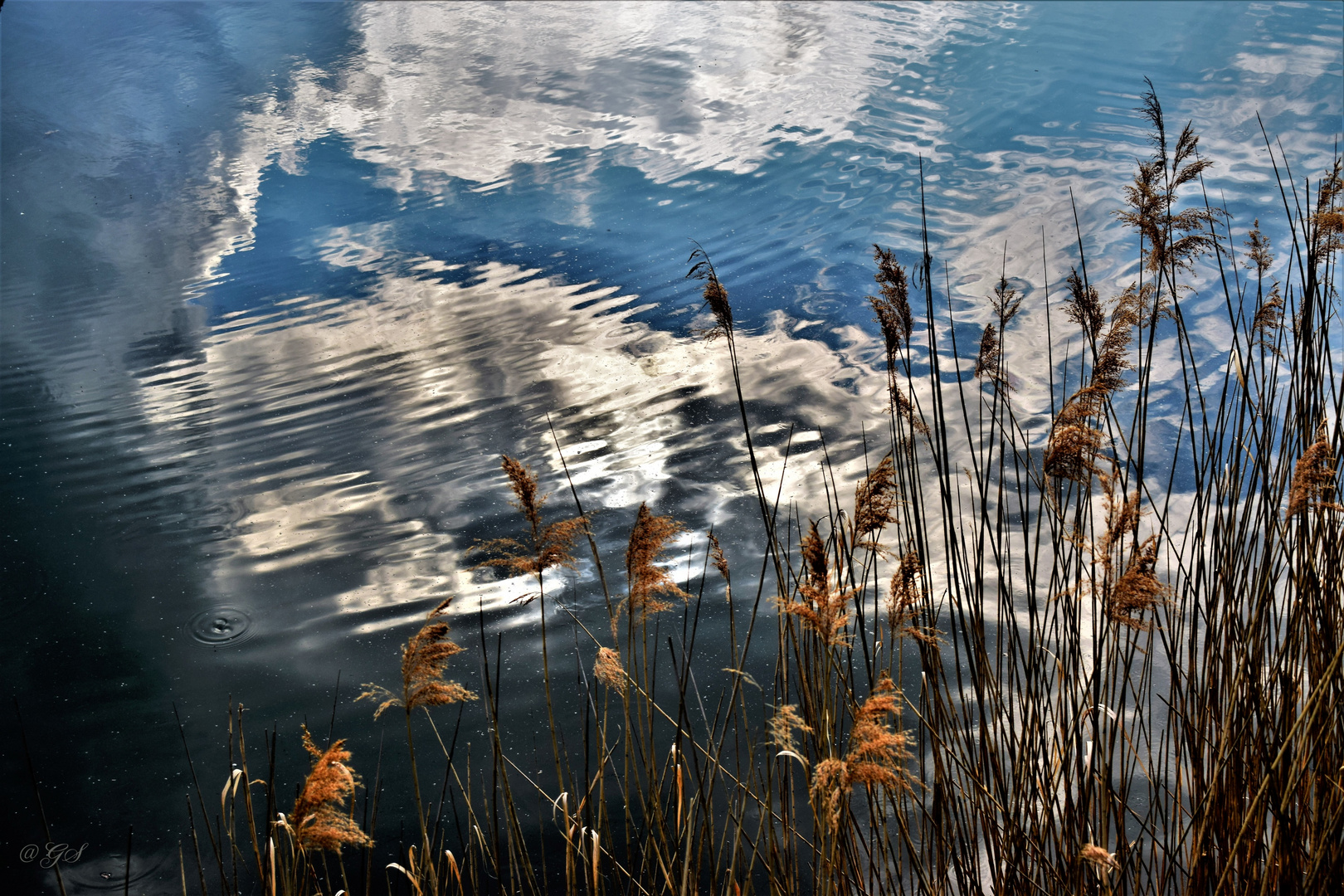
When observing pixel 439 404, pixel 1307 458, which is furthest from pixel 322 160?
pixel 1307 458

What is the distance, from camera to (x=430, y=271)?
3.91 meters

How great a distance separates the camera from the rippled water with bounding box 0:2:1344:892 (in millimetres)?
2381

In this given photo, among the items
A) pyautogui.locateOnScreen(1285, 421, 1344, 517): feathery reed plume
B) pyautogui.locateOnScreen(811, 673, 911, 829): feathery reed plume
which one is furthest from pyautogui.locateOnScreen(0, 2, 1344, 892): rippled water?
pyautogui.locateOnScreen(1285, 421, 1344, 517): feathery reed plume

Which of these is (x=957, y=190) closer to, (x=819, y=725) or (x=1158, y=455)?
(x=1158, y=455)

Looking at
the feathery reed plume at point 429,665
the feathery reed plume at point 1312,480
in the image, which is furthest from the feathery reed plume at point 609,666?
the feathery reed plume at point 1312,480

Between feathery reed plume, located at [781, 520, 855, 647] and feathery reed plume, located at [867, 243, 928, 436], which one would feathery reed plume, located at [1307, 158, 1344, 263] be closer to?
feathery reed plume, located at [867, 243, 928, 436]

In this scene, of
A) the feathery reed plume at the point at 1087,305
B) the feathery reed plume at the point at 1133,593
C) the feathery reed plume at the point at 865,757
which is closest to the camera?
the feathery reed plume at the point at 865,757

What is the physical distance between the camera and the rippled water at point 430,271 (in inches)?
93.7

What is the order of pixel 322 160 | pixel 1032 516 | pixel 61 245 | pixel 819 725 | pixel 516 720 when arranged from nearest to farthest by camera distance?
pixel 819 725 → pixel 516 720 → pixel 1032 516 → pixel 61 245 → pixel 322 160

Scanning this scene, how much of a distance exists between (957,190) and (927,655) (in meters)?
3.71

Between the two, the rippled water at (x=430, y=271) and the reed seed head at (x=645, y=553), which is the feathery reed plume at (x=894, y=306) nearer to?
the reed seed head at (x=645, y=553)

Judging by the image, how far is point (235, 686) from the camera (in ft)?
7.25

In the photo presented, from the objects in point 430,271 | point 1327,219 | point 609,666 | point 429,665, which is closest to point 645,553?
point 609,666

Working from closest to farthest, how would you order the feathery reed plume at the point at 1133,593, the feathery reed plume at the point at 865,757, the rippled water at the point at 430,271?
the feathery reed plume at the point at 865,757, the feathery reed plume at the point at 1133,593, the rippled water at the point at 430,271
